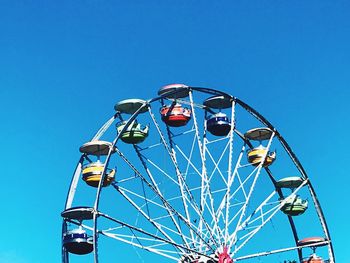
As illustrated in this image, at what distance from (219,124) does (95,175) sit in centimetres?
451

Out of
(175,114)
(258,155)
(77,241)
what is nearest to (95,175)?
(77,241)

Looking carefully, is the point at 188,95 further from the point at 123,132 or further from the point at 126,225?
the point at 126,225

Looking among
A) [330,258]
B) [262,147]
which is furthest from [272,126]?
[330,258]

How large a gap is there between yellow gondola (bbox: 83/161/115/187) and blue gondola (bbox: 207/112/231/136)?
3846 millimetres

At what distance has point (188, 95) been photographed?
78.3ft

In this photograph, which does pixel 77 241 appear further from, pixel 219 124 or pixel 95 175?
pixel 219 124

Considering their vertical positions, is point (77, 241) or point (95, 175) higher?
point (95, 175)

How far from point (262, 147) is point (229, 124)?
1.72m

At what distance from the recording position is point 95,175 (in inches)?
885

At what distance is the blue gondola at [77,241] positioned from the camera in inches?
849

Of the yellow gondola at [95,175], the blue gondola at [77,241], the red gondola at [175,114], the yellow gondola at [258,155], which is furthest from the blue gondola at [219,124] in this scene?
the blue gondola at [77,241]

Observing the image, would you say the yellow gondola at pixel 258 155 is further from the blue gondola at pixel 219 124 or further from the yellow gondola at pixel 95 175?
the yellow gondola at pixel 95 175

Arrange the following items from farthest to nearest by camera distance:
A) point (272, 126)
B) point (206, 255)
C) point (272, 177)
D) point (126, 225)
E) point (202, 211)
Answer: point (272, 177)
point (272, 126)
point (202, 211)
point (206, 255)
point (126, 225)

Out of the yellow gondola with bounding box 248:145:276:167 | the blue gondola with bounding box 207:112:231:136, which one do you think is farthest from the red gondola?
the yellow gondola with bounding box 248:145:276:167
